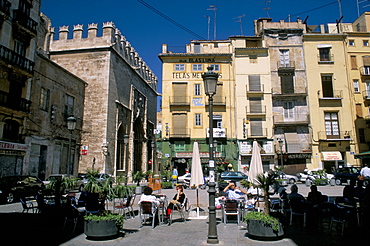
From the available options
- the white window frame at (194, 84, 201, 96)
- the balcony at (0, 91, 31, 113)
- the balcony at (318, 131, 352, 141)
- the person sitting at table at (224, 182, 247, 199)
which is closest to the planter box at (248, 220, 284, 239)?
the person sitting at table at (224, 182, 247, 199)

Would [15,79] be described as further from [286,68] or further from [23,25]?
[286,68]

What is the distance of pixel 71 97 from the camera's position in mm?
28703

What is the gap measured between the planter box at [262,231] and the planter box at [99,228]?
338 cm

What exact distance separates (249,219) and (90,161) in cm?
2490

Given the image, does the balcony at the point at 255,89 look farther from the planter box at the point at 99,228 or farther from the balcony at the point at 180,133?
the planter box at the point at 99,228

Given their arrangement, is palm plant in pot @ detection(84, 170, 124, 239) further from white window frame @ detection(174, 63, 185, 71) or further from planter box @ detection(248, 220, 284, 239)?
white window frame @ detection(174, 63, 185, 71)

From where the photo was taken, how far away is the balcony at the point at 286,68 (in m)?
33.5

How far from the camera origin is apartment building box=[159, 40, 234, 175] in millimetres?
32844

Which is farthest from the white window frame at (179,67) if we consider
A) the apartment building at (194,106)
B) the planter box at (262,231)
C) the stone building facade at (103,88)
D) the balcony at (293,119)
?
the planter box at (262,231)

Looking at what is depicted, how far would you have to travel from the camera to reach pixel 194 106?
111ft

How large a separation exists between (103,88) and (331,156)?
25.2 meters

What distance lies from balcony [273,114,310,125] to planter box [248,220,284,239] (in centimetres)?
2686

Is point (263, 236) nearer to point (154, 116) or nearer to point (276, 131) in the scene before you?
point (276, 131)

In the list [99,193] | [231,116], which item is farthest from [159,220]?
[231,116]
